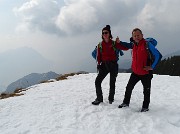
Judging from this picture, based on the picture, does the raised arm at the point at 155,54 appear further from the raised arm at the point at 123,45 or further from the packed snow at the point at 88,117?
the packed snow at the point at 88,117

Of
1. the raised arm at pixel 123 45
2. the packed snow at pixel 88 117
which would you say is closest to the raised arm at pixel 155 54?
the raised arm at pixel 123 45

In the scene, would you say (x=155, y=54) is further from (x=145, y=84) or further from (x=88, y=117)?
(x=88, y=117)

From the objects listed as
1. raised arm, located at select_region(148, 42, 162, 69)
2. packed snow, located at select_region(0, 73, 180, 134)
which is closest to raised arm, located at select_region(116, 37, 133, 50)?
raised arm, located at select_region(148, 42, 162, 69)

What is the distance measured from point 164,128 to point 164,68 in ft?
333

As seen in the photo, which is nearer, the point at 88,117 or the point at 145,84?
the point at 88,117

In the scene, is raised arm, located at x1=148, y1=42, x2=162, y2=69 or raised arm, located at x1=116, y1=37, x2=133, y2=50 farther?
raised arm, located at x1=116, y1=37, x2=133, y2=50

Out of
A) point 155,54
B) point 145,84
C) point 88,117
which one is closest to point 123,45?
point 155,54

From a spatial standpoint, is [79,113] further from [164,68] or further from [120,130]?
[164,68]

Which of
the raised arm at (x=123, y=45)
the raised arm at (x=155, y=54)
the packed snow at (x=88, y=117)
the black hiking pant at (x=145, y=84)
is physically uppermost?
the raised arm at (x=123, y=45)

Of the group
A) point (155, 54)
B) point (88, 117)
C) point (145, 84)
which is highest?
point (155, 54)

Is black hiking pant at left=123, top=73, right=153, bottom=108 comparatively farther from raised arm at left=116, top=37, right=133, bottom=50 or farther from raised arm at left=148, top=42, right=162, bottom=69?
raised arm at left=116, top=37, right=133, bottom=50

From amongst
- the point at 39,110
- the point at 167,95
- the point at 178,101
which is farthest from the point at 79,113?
the point at 167,95

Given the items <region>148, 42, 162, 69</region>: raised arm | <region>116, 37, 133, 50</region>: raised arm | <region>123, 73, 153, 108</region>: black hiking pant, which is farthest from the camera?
<region>116, 37, 133, 50</region>: raised arm

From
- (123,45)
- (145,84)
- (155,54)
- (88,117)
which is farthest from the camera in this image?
(123,45)
